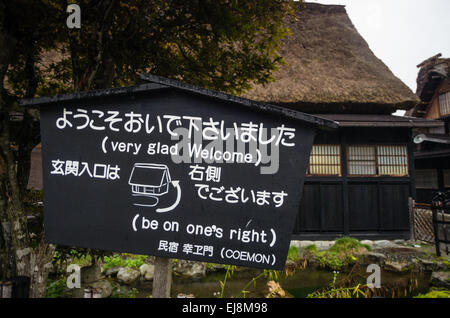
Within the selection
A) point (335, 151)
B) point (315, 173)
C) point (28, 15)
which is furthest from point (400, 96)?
point (28, 15)

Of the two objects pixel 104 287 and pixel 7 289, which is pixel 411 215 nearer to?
pixel 104 287

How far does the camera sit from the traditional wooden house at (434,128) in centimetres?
1270

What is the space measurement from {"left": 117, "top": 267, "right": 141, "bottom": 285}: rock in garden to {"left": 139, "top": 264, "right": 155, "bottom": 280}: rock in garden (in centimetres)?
8

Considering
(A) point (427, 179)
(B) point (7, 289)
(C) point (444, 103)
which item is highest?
(C) point (444, 103)

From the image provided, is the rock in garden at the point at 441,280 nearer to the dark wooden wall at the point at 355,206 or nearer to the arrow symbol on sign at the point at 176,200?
the dark wooden wall at the point at 355,206

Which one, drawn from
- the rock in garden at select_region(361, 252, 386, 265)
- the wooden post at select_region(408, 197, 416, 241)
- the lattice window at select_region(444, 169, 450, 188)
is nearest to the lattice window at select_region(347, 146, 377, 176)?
the wooden post at select_region(408, 197, 416, 241)

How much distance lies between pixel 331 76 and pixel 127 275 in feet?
28.3

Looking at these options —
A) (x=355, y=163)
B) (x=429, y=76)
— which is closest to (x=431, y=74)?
(x=429, y=76)

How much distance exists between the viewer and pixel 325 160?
315 inches

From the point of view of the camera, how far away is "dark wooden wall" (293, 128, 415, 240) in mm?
7773

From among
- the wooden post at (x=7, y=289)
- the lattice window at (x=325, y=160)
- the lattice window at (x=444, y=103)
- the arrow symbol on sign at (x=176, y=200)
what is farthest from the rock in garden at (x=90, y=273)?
the lattice window at (x=444, y=103)

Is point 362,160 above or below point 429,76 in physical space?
below

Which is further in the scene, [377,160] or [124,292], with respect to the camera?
[377,160]

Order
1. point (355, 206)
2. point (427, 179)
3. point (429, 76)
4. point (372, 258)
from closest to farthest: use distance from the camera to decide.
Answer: point (372, 258)
point (355, 206)
point (427, 179)
point (429, 76)
